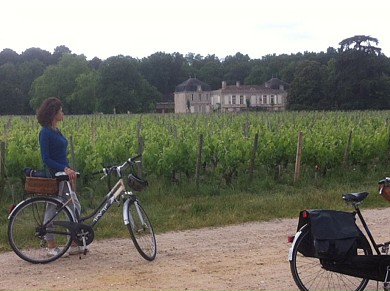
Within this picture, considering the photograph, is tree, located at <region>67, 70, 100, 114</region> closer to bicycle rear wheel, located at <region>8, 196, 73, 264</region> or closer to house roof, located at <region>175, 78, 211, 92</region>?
house roof, located at <region>175, 78, 211, 92</region>

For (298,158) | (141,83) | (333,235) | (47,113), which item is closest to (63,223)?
(47,113)

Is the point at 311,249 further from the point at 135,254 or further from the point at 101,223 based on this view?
the point at 101,223

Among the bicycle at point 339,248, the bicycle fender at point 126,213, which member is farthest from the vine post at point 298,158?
the bicycle at point 339,248

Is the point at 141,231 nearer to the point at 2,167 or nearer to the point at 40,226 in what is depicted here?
the point at 40,226

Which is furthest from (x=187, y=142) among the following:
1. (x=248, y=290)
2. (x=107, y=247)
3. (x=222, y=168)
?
(x=248, y=290)

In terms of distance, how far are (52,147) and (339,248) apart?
10.8ft

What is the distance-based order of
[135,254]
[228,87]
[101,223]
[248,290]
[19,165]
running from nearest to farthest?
[248,290], [135,254], [101,223], [19,165], [228,87]

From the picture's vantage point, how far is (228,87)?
105m

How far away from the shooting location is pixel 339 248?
4.59 m

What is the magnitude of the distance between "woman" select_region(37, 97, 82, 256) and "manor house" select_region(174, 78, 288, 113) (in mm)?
95314

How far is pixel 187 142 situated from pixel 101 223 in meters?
5.17

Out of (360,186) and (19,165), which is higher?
(19,165)

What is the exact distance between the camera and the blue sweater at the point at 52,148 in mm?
6301

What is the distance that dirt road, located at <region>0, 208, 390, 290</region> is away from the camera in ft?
17.6
